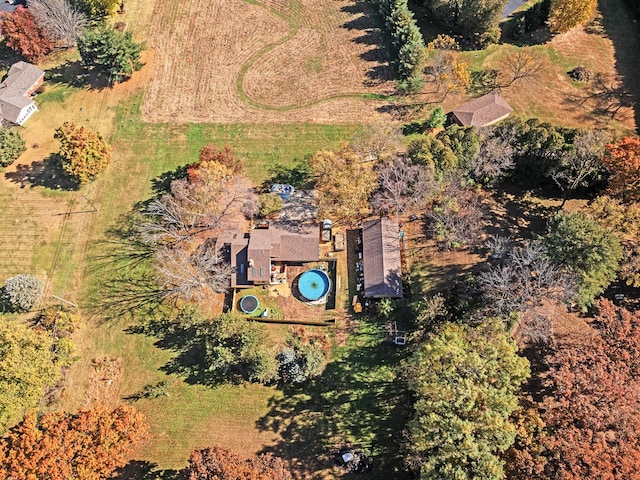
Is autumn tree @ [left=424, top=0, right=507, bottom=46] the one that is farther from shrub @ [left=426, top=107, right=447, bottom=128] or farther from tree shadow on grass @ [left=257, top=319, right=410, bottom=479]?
tree shadow on grass @ [left=257, top=319, right=410, bottom=479]

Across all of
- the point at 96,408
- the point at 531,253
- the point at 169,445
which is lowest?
the point at 169,445

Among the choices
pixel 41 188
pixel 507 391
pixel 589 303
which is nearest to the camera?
pixel 507 391

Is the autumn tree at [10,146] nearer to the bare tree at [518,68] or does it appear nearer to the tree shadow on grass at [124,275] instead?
the tree shadow on grass at [124,275]

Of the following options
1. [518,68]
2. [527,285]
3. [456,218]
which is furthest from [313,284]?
[518,68]

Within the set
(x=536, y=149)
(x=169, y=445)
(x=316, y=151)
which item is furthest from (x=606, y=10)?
(x=169, y=445)

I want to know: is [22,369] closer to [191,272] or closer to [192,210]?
[191,272]

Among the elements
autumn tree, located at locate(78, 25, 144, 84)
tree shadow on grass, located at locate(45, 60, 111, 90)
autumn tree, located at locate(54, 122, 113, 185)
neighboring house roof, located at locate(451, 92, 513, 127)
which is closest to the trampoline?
autumn tree, located at locate(54, 122, 113, 185)

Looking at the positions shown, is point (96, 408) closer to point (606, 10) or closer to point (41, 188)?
point (41, 188)
